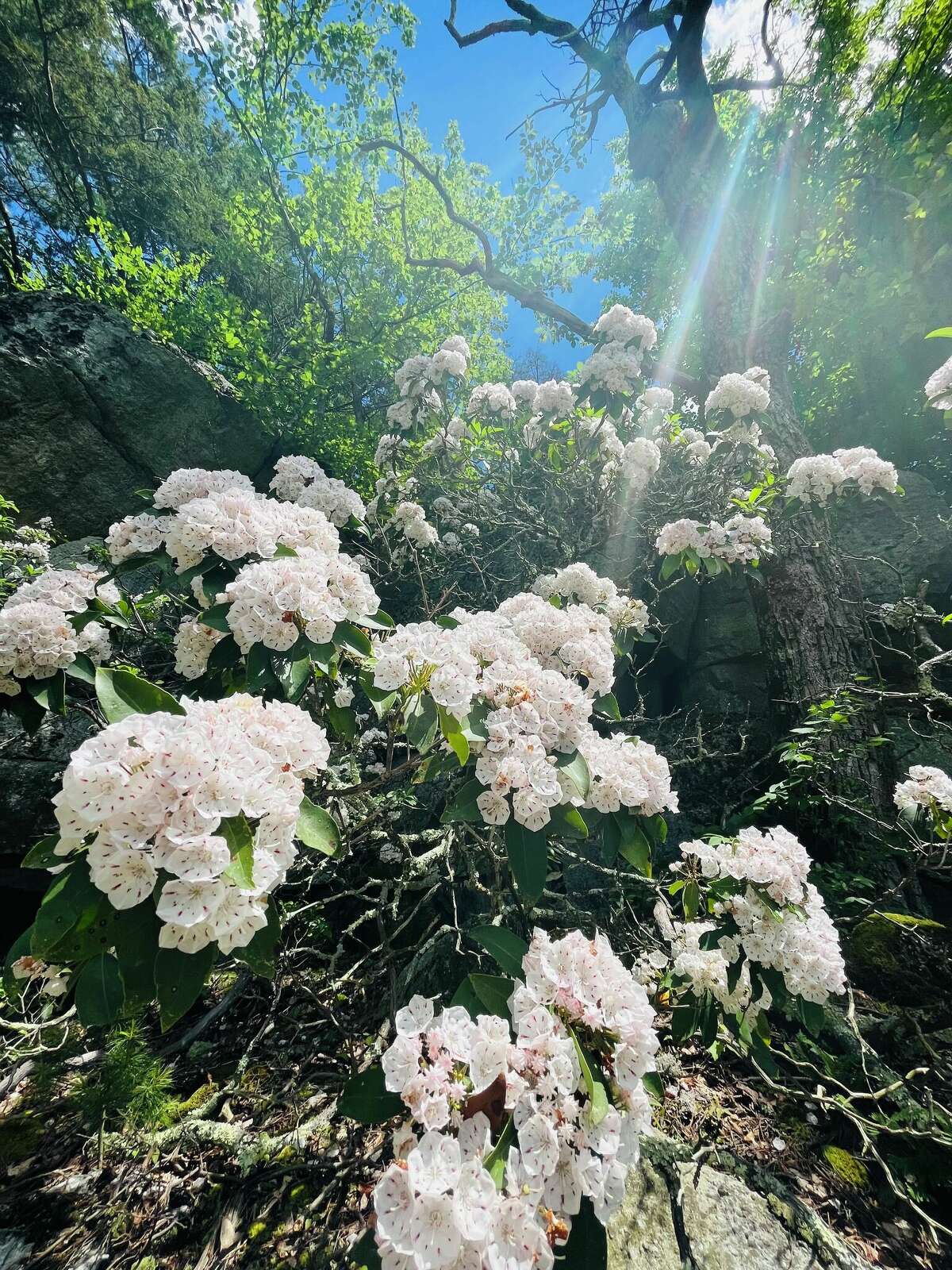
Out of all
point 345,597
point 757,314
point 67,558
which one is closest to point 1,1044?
point 345,597

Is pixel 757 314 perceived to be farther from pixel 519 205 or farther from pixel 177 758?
pixel 177 758

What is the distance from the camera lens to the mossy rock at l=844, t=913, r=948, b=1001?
219 centimetres

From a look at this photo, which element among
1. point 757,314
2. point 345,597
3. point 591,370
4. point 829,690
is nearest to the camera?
point 345,597

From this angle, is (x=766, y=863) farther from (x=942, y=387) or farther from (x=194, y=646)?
(x=942, y=387)

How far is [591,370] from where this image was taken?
3598mm

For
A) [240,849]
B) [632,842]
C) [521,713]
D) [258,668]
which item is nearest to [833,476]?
[632,842]

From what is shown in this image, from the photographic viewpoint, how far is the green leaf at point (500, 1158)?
855 mm

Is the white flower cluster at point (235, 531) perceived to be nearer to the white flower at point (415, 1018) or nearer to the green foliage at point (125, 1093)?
the white flower at point (415, 1018)

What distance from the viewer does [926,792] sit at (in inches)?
84.7

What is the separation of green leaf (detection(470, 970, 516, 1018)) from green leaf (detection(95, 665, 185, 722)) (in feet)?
3.34

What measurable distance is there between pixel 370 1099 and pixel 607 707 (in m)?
1.47

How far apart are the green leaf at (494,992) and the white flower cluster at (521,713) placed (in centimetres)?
39

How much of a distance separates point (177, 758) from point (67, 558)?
408 cm

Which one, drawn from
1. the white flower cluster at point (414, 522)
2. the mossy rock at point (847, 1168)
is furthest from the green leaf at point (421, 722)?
the white flower cluster at point (414, 522)
